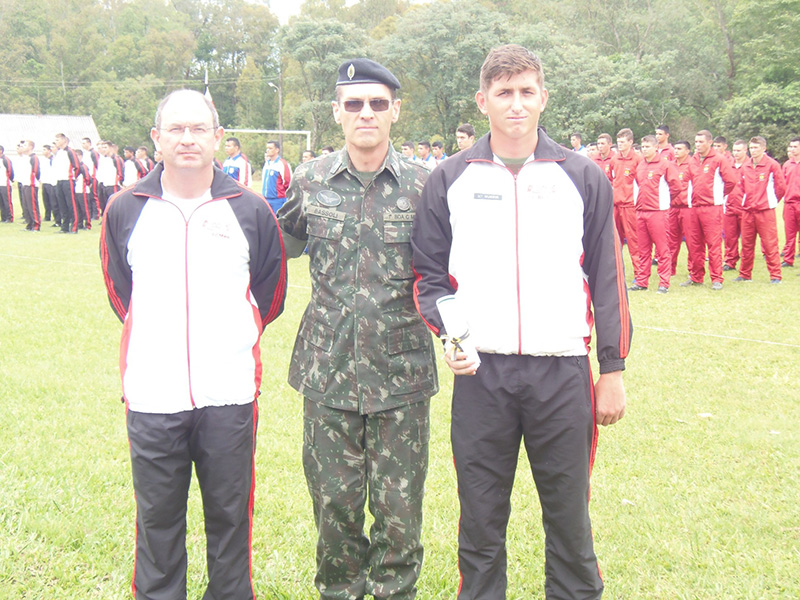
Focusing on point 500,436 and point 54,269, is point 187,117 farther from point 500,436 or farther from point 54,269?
point 54,269

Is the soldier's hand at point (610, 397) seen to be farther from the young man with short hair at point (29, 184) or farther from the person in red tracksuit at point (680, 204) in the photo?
the young man with short hair at point (29, 184)

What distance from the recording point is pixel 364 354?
2.96 metres

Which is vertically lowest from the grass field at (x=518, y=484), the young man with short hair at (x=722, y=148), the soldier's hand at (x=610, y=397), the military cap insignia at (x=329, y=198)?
the grass field at (x=518, y=484)

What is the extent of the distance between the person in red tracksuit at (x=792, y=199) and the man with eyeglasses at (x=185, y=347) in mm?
13058

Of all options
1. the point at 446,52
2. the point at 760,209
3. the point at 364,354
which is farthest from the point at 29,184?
the point at 446,52

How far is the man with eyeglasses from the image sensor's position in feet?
8.91

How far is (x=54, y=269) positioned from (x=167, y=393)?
11420mm

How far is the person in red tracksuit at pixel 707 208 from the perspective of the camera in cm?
1181

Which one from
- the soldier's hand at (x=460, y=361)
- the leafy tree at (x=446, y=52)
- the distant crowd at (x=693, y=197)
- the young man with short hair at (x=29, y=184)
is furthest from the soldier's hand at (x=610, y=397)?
the leafy tree at (x=446, y=52)

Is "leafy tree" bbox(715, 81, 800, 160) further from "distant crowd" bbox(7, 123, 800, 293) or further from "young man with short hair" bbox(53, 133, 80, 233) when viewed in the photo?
"young man with short hair" bbox(53, 133, 80, 233)

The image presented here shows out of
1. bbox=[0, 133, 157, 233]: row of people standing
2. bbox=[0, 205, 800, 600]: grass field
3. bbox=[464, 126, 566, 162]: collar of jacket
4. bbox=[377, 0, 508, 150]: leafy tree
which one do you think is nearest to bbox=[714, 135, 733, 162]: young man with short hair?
bbox=[0, 205, 800, 600]: grass field

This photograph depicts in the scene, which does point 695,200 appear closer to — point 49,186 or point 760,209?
point 760,209

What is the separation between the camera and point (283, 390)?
6.29 metres

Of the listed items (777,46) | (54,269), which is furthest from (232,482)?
(777,46)
